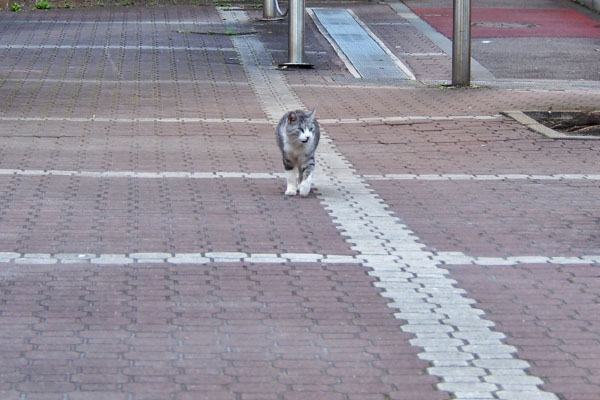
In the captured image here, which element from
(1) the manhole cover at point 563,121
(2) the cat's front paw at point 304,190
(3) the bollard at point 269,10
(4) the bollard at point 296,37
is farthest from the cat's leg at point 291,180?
(3) the bollard at point 269,10

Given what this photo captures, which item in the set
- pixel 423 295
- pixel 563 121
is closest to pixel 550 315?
pixel 423 295

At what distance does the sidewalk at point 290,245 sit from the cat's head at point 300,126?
64cm

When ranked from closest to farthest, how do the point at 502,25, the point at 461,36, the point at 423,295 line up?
the point at 423,295 < the point at 461,36 < the point at 502,25

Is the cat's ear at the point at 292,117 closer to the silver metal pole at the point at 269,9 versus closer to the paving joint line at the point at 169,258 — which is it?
the paving joint line at the point at 169,258

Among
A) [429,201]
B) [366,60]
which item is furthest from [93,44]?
[429,201]

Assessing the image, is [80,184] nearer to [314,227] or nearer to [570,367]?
[314,227]

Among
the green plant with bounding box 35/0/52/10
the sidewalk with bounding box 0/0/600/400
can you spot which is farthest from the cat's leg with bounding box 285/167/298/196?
the green plant with bounding box 35/0/52/10

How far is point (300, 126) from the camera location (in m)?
10.5

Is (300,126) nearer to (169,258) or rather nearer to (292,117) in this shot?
(292,117)

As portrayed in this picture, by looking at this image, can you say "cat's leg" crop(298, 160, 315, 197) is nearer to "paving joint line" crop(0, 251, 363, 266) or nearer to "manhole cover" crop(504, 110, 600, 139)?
"paving joint line" crop(0, 251, 363, 266)

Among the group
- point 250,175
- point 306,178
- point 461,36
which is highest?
point 306,178

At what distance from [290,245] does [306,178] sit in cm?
195

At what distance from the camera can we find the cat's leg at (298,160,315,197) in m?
10.6

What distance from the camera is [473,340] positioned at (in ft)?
21.6
